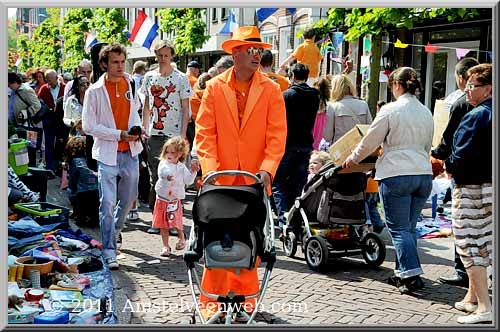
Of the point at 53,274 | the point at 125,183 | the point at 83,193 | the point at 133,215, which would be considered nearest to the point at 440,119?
the point at 133,215

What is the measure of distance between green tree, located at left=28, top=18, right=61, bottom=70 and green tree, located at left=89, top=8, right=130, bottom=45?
8516mm

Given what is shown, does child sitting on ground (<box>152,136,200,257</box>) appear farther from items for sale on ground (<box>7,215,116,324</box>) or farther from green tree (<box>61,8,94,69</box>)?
green tree (<box>61,8,94,69</box>)

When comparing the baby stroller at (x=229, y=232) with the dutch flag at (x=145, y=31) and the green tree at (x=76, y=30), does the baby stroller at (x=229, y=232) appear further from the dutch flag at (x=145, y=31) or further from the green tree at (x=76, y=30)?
the green tree at (x=76, y=30)

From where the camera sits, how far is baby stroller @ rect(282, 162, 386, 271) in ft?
20.7

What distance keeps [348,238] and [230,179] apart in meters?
2.17

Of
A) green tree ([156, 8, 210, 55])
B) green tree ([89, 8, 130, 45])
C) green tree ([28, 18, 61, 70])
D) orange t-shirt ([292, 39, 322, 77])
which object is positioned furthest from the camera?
green tree ([28, 18, 61, 70])

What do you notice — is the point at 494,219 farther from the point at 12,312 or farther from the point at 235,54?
the point at 12,312

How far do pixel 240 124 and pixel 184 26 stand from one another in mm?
16436

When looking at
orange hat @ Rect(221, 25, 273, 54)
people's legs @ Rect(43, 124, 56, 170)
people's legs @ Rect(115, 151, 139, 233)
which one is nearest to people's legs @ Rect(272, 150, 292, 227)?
people's legs @ Rect(115, 151, 139, 233)

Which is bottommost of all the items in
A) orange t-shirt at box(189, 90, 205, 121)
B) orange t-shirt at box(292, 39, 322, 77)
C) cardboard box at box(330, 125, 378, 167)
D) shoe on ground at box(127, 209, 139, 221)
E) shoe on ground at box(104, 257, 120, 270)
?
shoe on ground at box(104, 257, 120, 270)

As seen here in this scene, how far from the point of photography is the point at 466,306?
204 inches

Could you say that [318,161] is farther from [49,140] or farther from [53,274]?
[49,140]

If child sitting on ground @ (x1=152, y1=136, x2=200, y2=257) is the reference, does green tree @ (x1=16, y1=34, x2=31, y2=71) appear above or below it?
above

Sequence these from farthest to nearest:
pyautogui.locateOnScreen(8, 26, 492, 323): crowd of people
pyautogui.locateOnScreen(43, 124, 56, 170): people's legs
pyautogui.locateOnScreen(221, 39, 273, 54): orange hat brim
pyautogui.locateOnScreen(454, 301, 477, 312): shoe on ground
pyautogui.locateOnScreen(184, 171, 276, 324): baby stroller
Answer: pyautogui.locateOnScreen(43, 124, 56, 170): people's legs → pyautogui.locateOnScreen(454, 301, 477, 312): shoe on ground → pyautogui.locateOnScreen(8, 26, 492, 323): crowd of people → pyautogui.locateOnScreen(221, 39, 273, 54): orange hat brim → pyautogui.locateOnScreen(184, 171, 276, 324): baby stroller
